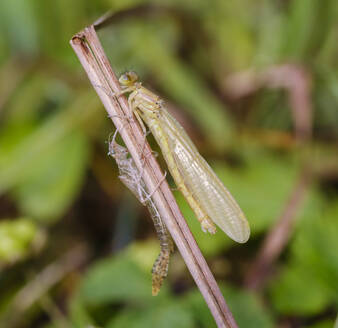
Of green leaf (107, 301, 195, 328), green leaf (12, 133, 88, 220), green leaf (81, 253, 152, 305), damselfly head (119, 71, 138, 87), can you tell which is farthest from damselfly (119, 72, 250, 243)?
green leaf (12, 133, 88, 220)

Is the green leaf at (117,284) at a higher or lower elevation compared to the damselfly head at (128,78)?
lower

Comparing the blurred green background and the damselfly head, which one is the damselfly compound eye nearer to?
the damselfly head

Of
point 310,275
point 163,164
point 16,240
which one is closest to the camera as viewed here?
point 16,240

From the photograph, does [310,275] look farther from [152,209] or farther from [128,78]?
[128,78]

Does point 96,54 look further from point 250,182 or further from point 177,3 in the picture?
point 177,3

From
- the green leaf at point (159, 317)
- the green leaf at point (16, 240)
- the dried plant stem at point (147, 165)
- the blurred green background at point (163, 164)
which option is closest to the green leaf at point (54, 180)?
the blurred green background at point (163, 164)

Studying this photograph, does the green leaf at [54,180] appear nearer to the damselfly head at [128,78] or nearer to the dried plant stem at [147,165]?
the damselfly head at [128,78]

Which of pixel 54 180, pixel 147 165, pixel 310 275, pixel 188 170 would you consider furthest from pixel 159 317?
pixel 54 180
